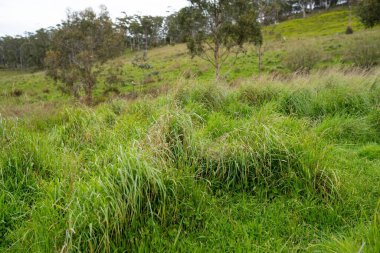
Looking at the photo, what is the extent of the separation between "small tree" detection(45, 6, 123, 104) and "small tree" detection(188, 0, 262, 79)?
995cm

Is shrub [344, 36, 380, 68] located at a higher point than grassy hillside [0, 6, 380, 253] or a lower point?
higher

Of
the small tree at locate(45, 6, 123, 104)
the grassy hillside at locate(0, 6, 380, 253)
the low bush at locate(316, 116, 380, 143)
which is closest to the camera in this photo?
the grassy hillside at locate(0, 6, 380, 253)

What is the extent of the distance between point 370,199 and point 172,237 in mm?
2172

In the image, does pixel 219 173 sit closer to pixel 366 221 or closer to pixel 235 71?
pixel 366 221

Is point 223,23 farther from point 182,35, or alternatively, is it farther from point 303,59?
point 303,59

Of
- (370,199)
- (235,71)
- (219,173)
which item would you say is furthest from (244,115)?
(235,71)

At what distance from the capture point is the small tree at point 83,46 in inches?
900

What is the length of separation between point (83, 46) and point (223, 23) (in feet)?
42.3

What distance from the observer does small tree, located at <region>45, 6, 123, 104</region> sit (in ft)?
75.0

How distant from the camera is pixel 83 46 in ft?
77.6

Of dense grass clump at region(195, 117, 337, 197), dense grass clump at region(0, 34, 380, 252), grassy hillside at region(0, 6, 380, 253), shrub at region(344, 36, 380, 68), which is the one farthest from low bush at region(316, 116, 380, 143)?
shrub at region(344, 36, 380, 68)

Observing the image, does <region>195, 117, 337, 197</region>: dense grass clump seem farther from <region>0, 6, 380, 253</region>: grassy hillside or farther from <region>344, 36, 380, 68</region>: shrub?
<region>344, 36, 380, 68</region>: shrub

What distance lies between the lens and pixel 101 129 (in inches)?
198

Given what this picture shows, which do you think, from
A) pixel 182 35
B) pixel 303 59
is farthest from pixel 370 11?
pixel 182 35
